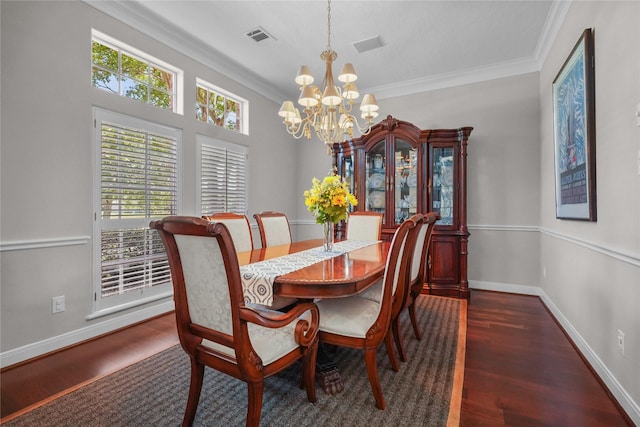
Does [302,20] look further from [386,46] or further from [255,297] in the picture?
[255,297]

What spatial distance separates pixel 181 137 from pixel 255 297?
2.41 m

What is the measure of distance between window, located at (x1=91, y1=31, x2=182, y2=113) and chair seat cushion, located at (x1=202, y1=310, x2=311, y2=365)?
2552 millimetres

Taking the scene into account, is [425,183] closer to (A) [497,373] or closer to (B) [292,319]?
(A) [497,373]

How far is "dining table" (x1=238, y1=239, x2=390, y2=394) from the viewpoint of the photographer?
4.90ft

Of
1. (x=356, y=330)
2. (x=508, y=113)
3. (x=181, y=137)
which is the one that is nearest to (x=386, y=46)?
(x=508, y=113)

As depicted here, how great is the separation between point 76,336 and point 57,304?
0.31 meters

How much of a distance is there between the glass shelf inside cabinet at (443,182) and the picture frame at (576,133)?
110cm

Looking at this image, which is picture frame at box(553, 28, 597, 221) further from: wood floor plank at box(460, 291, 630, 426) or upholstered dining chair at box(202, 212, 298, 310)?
upholstered dining chair at box(202, 212, 298, 310)

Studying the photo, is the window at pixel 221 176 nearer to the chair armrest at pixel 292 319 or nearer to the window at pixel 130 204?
the window at pixel 130 204

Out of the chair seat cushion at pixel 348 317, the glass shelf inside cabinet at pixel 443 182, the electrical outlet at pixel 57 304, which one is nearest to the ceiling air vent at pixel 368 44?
the glass shelf inside cabinet at pixel 443 182

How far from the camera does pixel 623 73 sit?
1662mm

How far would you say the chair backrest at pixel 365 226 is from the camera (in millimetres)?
3164

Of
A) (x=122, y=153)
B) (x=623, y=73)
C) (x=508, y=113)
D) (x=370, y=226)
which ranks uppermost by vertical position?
(x=508, y=113)

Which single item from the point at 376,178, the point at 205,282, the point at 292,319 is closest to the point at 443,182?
the point at 376,178
